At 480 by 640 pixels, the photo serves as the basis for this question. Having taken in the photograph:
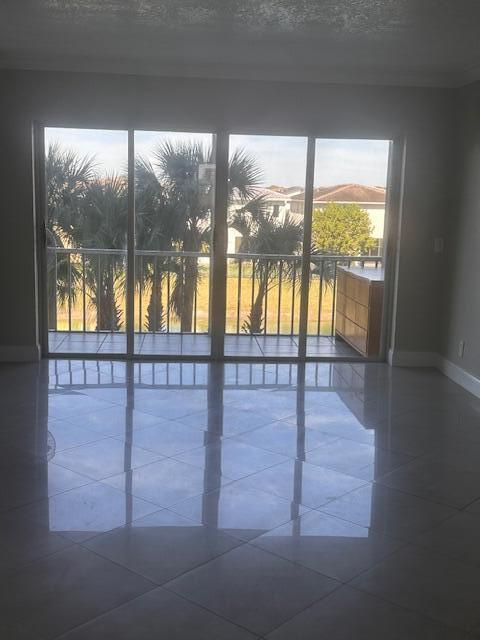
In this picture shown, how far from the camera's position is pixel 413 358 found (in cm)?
593

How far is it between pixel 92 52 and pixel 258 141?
1507 millimetres

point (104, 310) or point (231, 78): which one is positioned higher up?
point (231, 78)

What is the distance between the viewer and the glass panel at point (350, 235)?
5758mm

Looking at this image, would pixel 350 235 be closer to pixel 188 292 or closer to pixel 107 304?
pixel 188 292

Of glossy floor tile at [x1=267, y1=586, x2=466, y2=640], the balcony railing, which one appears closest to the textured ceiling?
the balcony railing

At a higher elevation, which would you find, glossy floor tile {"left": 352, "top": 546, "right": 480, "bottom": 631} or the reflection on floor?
the reflection on floor

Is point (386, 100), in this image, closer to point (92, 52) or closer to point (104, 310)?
point (92, 52)

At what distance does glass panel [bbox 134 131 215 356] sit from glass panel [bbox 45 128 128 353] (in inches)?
6.7

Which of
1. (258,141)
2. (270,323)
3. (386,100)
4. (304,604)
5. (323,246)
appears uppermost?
(386,100)

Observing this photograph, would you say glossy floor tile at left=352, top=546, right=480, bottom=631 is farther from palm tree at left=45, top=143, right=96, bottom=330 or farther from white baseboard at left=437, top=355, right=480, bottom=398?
palm tree at left=45, top=143, right=96, bottom=330

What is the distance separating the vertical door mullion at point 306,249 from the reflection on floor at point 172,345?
0.17 meters

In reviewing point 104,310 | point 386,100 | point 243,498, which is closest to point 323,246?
point 386,100

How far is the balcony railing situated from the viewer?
A: 5.83m

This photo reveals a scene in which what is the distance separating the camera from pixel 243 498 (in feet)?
10.3
